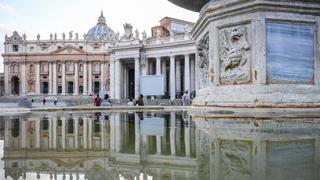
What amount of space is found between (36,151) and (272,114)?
18.1 feet

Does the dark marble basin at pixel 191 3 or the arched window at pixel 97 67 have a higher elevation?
the arched window at pixel 97 67

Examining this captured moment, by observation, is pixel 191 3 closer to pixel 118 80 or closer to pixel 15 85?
pixel 118 80

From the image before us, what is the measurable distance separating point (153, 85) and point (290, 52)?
91.5 feet

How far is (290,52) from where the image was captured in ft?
29.2

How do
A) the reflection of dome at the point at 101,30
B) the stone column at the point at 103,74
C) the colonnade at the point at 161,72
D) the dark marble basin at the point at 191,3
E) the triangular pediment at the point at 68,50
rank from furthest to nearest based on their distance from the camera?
the reflection of dome at the point at 101,30, the stone column at the point at 103,74, the triangular pediment at the point at 68,50, the colonnade at the point at 161,72, the dark marble basin at the point at 191,3

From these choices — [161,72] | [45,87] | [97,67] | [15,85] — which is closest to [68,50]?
[97,67]

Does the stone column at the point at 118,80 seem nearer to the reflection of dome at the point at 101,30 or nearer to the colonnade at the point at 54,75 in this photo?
the colonnade at the point at 54,75

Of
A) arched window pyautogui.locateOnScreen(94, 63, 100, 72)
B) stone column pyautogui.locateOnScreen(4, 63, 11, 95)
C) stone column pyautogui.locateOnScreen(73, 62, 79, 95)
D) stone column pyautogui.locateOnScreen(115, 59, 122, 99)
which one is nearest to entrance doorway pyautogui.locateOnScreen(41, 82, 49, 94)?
stone column pyautogui.locateOnScreen(73, 62, 79, 95)

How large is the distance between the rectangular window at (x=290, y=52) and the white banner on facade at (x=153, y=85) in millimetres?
27035

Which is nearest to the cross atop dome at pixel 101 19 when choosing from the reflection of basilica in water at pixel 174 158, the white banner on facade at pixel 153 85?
the white banner on facade at pixel 153 85

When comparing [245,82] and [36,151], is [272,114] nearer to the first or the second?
[245,82]

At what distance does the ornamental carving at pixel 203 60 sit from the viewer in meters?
11.3

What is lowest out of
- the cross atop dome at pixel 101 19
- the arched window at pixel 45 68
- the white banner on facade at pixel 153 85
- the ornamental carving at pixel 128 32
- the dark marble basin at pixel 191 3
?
the white banner on facade at pixel 153 85

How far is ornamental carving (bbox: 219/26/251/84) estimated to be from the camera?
9141 millimetres
